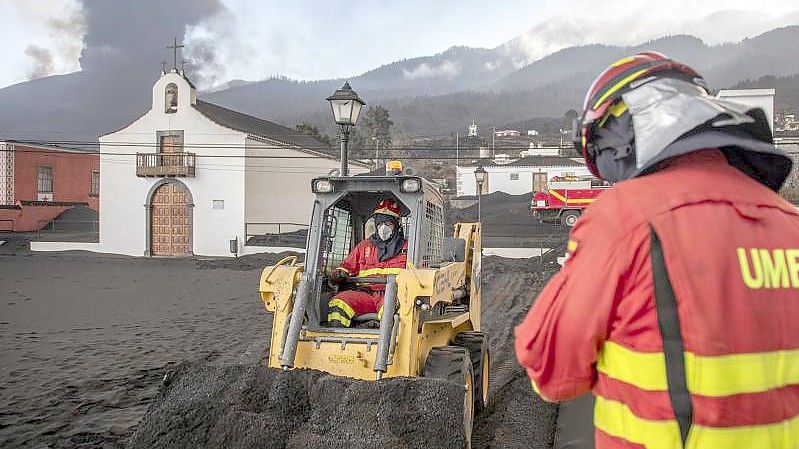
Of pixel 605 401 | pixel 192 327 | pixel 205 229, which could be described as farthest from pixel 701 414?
pixel 205 229

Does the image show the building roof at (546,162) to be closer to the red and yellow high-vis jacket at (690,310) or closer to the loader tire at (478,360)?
the loader tire at (478,360)

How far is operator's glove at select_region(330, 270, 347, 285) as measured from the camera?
21.2ft

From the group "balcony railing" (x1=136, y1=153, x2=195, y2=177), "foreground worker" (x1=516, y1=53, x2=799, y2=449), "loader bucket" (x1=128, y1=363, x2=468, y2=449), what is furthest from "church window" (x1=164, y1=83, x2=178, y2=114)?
"foreground worker" (x1=516, y1=53, x2=799, y2=449)

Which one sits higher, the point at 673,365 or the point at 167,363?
the point at 673,365

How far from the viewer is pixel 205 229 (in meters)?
31.9

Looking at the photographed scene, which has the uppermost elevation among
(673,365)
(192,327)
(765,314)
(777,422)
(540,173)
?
(540,173)

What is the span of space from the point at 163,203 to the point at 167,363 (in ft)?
81.8

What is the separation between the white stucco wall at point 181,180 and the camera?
31.4 m

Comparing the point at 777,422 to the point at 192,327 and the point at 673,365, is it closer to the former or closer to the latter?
the point at 673,365

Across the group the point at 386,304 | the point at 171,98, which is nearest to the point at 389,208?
the point at 386,304

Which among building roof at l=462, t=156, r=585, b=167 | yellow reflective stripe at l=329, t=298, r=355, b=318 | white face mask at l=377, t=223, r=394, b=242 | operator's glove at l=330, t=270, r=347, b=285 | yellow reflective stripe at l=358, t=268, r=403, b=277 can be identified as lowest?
yellow reflective stripe at l=329, t=298, r=355, b=318

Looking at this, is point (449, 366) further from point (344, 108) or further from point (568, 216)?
point (568, 216)

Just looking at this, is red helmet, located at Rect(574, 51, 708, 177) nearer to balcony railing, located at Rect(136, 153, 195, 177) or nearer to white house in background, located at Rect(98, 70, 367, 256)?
white house in background, located at Rect(98, 70, 367, 256)

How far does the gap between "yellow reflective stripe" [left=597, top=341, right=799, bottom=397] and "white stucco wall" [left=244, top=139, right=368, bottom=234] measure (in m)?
30.7
